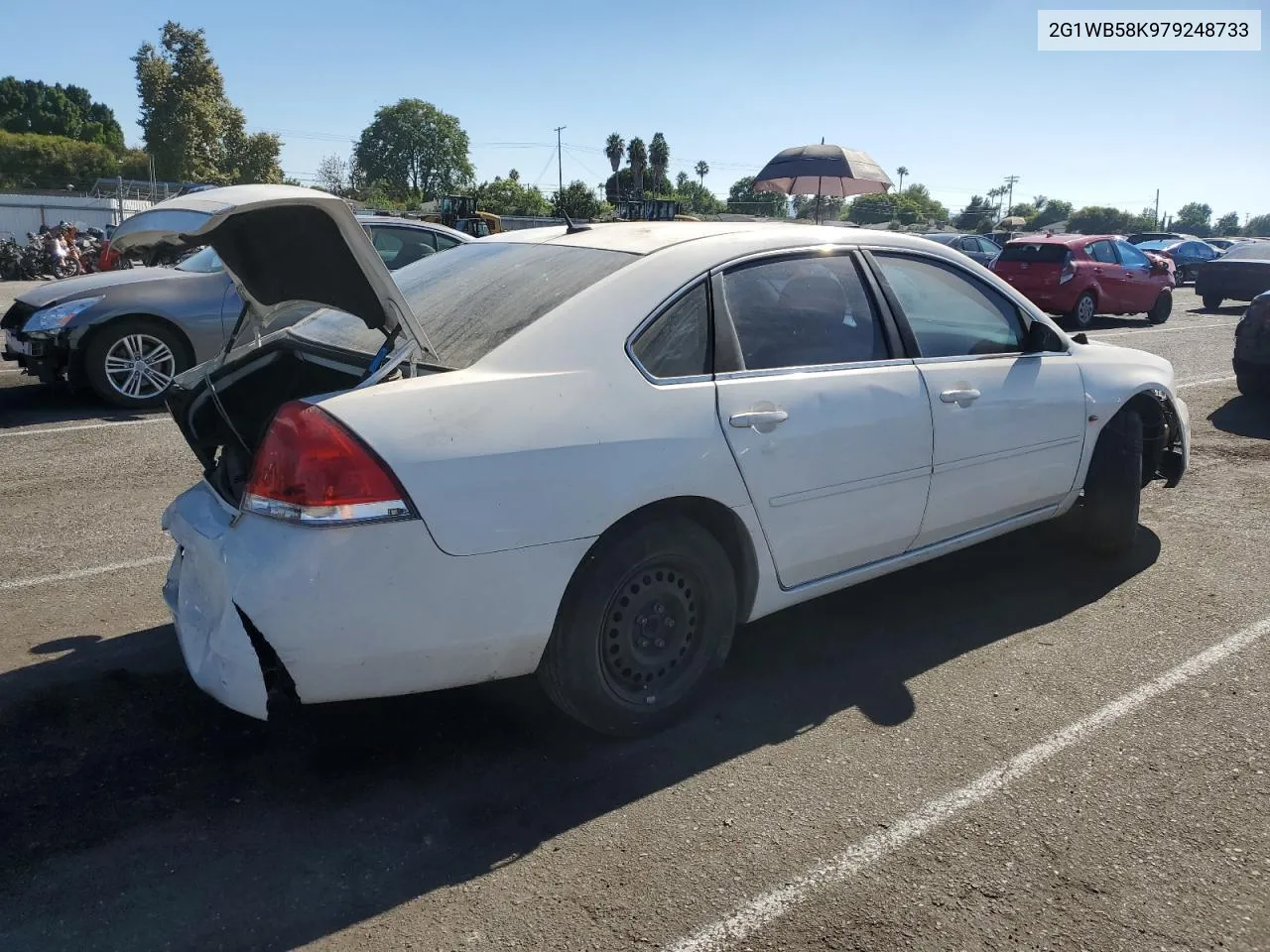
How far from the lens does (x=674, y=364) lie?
3.24 meters

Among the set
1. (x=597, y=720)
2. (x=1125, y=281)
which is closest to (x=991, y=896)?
(x=597, y=720)

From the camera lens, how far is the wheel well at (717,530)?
306 centimetres

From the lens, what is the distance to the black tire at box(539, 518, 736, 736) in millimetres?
3031

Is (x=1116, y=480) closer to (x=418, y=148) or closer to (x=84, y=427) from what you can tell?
(x=84, y=427)

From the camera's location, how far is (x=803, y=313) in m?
3.69

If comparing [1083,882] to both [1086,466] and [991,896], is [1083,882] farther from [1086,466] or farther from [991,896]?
[1086,466]

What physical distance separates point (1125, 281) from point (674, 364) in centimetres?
1655

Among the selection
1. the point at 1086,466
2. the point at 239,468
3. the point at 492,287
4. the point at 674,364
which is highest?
the point at 492,287

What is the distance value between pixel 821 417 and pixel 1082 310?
49.6 feet

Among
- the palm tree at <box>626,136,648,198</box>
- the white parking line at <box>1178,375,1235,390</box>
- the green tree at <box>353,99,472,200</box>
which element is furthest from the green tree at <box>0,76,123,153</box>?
the white parking line at <box>1178,375,1235,390</box>

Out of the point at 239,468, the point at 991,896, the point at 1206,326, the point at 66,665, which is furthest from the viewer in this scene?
the point at 1206,326

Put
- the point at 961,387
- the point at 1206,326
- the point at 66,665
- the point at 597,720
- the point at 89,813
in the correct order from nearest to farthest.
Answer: the point at 89,813, the point at 597,720, the point at 66,665, the point at 961,387, the point at 1206,326

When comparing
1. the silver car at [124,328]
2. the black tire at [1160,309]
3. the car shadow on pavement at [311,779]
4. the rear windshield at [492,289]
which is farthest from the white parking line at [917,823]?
the black tire at [1160,309]

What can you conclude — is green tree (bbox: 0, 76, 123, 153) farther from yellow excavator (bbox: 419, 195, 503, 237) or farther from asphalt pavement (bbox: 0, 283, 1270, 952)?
asphalt pavement (bbox: 0, 283, 1270, 952)
